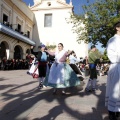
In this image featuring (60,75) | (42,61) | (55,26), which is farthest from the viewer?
(55,26)

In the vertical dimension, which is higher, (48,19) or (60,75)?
(48,19)

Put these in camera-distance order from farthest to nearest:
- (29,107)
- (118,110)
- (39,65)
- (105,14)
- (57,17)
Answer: (57,17) < (105,14) < (39,65) < (29,107) < (118,110)

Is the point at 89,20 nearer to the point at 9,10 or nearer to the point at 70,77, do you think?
the point at 9,10

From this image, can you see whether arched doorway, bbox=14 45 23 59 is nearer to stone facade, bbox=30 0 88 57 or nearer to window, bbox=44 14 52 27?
stone facade, bbox=30 0 88 57

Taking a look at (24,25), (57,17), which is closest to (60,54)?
(24,25)

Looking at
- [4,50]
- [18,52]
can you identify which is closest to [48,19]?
[18,52]

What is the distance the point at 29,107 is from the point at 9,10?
72.4 feet

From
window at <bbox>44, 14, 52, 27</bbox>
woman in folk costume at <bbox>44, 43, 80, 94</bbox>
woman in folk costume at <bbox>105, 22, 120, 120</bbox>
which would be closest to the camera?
woman in folk costume at <bbox>105, 22, 120, 120</bbox>

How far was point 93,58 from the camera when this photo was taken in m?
7.66

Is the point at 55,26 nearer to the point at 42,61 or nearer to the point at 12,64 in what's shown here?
the point at 12,64

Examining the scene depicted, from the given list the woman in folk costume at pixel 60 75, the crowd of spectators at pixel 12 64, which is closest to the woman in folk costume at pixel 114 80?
the woman in folk costume at pixel 60 75

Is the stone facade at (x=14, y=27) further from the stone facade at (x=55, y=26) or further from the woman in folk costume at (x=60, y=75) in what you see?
the woman in folk costume at (x=60, y=75)

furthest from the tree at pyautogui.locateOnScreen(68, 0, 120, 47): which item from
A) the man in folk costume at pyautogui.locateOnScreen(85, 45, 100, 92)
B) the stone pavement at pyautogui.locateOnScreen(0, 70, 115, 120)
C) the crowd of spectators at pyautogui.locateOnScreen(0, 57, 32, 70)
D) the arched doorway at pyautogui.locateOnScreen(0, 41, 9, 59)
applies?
the stone pavement at pyautogui.locateOnScreen(0, 70, 115, 120)

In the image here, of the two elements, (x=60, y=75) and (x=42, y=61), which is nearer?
(x=60, y=75)
